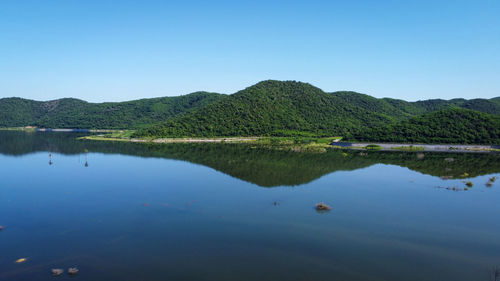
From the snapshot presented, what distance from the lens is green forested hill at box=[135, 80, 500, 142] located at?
137m

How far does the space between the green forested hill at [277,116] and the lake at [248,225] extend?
230ft

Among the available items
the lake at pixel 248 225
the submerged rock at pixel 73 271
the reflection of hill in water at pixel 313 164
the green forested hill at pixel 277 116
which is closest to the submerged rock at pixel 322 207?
the lake at pixel 248 225

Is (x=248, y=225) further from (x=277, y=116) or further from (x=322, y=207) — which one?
(x=277, y=116)

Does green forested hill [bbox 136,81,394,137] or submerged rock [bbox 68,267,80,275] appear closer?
submerged rock [bbox 68,267,80,275]

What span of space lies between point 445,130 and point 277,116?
68.1 metres

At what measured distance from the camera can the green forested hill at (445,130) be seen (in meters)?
Answer: 95.8

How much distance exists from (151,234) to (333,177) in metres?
34.0

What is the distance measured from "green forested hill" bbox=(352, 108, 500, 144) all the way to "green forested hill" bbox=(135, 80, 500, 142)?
36.6ft

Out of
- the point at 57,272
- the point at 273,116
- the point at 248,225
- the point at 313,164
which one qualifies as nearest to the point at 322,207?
the point at 248,225

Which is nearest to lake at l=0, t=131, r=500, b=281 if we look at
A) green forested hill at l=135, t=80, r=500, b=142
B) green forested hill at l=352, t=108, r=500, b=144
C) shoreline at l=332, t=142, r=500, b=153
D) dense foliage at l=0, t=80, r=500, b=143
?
shoreline at l=332, t=142, r=500, b=153

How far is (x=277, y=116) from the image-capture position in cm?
14950

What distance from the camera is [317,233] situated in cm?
2750

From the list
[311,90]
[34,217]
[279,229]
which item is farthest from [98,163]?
[311,90]

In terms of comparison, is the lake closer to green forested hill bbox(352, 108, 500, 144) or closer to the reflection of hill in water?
the reflection of hill in water
